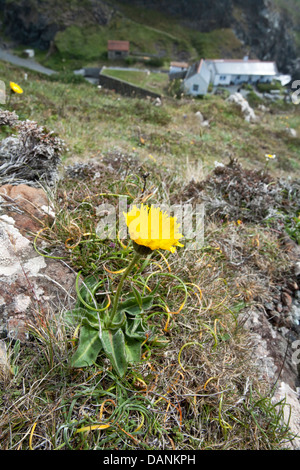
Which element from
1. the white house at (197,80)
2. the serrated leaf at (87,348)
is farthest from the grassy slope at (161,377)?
the white house at (197,80)

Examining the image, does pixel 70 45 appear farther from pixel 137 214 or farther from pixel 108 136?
pixel 137 214

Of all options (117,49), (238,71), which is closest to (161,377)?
(117,49)

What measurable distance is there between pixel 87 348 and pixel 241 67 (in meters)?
48.3

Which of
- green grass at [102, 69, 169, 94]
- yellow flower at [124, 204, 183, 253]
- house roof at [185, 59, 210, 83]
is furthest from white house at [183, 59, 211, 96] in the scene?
yellow flower at [124, 204, 183, 253]

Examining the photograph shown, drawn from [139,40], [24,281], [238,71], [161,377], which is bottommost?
[161,377]

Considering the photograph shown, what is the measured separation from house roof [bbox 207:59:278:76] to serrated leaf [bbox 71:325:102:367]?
148 ft

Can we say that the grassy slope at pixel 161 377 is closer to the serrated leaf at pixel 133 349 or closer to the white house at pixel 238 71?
the serrated leaf at pixel 133 349

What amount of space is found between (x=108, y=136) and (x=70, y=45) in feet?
138

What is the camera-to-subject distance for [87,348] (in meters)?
1.43

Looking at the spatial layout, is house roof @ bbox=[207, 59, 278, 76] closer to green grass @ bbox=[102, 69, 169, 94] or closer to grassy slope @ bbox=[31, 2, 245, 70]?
A: grassy slope @ bbox=[31, 2, 245, 70]

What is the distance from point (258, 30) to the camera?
207ft

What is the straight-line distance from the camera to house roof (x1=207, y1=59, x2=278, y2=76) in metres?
38.8

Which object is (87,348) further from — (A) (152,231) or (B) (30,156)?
(B) (30,156)

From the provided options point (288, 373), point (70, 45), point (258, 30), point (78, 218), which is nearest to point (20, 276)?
point (78, 218)
